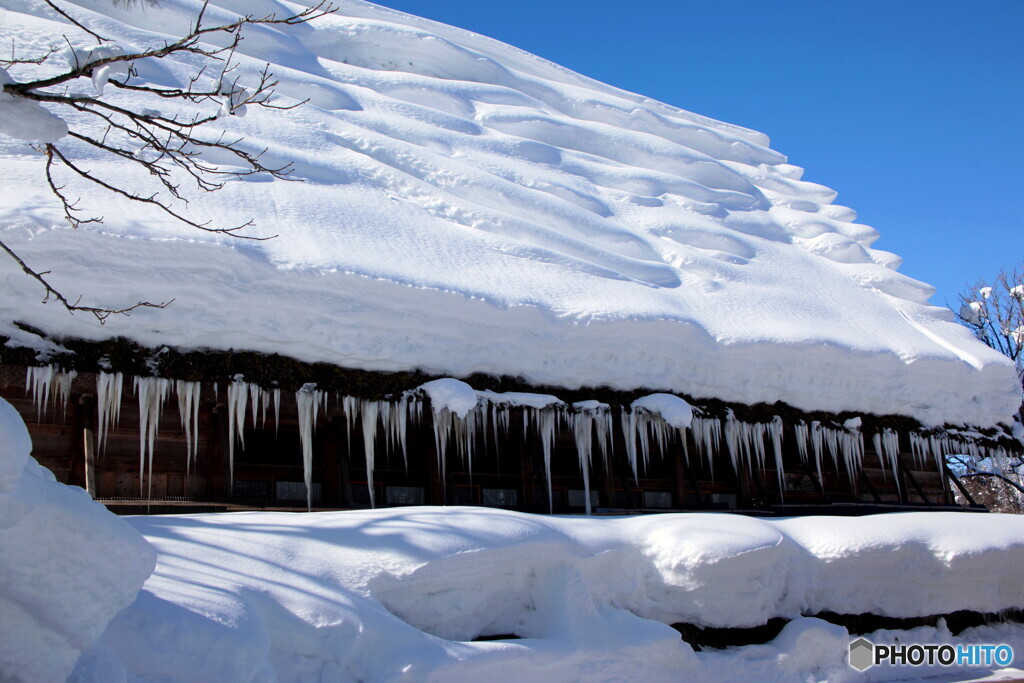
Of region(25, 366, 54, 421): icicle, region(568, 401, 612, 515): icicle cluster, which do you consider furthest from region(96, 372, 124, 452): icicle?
region(568, 401, 612, 515): icicle cluster

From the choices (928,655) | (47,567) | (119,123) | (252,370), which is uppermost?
(119,123)

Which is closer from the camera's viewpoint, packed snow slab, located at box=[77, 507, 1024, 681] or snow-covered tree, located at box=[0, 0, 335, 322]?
snow-covered tree, located at box=[0, 0, 335, 322]

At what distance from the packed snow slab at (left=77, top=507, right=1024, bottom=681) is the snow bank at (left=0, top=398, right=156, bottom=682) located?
24cm

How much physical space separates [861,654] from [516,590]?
3.56 metres

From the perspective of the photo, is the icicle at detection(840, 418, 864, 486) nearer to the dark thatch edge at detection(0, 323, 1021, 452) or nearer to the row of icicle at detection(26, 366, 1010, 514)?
the row of icicle at detection(26, 366, 1010, 514)

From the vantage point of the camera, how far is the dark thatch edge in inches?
269

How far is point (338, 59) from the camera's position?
52.1 ft

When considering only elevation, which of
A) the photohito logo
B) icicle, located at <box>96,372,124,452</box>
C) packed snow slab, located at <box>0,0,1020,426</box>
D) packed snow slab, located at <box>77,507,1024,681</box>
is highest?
packed snow slab, located at <box>0,0,1020,426</box>

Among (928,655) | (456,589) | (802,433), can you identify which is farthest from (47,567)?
(802,433)

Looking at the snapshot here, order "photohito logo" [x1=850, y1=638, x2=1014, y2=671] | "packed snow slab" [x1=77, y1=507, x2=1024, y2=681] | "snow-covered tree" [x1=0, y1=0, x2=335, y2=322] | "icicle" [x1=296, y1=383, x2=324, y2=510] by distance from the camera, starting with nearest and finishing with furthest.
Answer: "snow-covered tree" [x1=0, y1=0, x2=335, y2=322], "packed snow slab" [x1=77, y1=507, x2=1024, y2=681], "photohito logo" [x1=850, y1=638, x2=1014, y2=671], "icicle" [x1=296, y1=383, x2=324, y2=510]

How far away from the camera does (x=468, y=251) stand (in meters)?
9.55

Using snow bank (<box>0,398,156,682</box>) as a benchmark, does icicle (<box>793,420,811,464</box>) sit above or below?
above

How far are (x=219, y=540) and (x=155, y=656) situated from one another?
4.60 ft

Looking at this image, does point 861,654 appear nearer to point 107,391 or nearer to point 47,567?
point 47,567
